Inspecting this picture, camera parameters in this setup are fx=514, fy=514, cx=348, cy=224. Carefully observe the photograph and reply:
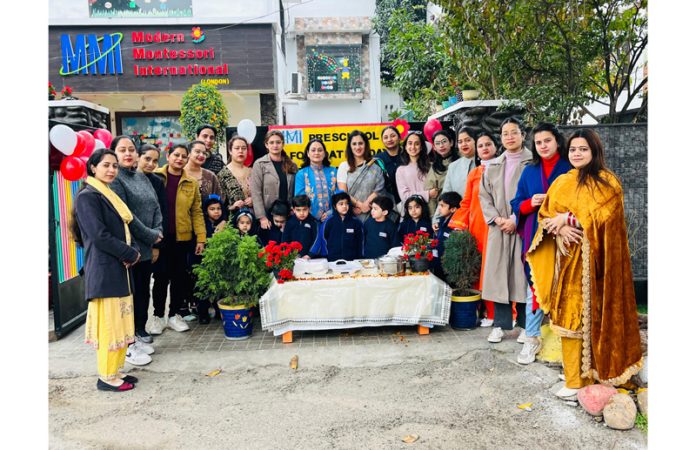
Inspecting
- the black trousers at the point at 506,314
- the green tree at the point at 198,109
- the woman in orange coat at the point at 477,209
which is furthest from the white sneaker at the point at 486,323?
the green tree at the point at 198,109

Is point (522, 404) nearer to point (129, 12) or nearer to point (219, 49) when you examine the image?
point (219, 49)

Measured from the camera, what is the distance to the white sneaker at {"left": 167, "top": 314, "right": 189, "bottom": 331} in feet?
17.4

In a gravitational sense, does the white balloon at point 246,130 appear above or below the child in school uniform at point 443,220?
above

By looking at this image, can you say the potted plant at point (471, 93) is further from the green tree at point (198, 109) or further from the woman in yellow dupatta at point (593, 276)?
the green tree at point (198, 109)

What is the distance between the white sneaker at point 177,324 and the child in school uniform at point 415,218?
2477 millimetres

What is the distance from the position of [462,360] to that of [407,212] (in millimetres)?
1920

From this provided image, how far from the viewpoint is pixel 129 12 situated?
12.2 meters

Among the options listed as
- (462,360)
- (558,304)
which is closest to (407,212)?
(462,360)

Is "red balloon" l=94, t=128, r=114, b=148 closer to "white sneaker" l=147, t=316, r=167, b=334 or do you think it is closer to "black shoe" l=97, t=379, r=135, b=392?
"white sneaker" l=147, t=316, r=167, b=334

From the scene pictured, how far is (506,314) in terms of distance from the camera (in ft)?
15.7

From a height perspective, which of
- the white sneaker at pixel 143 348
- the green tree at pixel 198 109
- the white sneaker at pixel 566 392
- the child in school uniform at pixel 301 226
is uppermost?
the green tree at pixel 198 109

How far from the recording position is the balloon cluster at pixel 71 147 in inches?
177

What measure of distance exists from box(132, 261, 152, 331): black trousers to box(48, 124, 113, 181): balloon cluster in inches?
42.2

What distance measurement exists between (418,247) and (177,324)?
260cm
